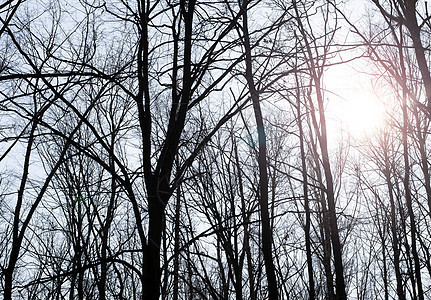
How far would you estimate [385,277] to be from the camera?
47.6 feet

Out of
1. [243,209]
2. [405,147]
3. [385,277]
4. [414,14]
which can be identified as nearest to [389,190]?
[405,147]

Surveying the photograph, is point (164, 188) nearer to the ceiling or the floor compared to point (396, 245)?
nearer to the floor

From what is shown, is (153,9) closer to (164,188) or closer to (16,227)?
(164,188)

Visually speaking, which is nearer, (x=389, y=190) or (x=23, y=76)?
(x=23, y=76)

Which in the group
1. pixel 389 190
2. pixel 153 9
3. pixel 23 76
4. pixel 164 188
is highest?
pixel 389 190

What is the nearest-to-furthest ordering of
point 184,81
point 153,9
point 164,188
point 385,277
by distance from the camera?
1. point 164,188
2. point 184,81
3. point 153,9
4. point 385,277

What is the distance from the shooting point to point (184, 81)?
2.89 metres

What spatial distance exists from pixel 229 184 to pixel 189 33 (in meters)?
3.94

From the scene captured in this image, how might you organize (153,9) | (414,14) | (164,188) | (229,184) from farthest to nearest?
(229,184)
(414,14)
(153,9)
(164,188)

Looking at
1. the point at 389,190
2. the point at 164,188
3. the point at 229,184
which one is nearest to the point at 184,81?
the point at 164,188

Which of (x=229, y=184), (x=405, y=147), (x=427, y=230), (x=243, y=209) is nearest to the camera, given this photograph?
(x=229, y=184)

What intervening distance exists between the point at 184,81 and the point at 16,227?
5630mm

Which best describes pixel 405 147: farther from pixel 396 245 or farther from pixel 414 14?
pixel 414 14

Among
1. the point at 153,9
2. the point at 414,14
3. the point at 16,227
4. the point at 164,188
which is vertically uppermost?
the point at 414,14
